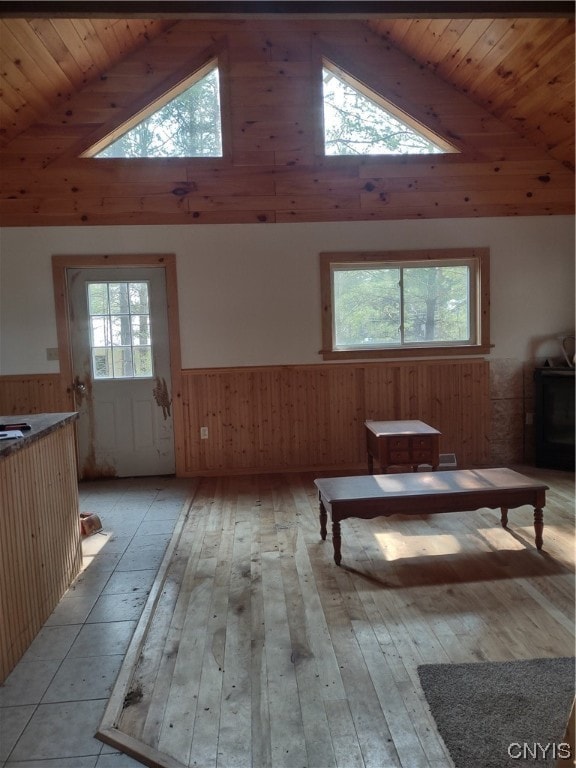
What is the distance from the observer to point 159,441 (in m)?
4.90

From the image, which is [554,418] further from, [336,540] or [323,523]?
[336,540]

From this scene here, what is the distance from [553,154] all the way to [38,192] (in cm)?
498

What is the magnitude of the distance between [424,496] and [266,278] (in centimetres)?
282

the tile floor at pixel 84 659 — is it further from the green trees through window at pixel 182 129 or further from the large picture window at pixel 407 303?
the green trees through window at pixel 182 129

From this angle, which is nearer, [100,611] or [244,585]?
[100,611]

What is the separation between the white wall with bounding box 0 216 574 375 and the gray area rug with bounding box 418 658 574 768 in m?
3.36

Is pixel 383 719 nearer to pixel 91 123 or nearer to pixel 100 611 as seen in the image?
pixel 100 611

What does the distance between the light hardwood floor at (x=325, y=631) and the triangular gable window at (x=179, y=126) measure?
348 cm

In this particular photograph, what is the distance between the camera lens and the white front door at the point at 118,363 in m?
4.75

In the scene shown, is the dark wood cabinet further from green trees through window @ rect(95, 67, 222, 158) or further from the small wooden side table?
green trees through window @ rect(95, 67, 222, 158)

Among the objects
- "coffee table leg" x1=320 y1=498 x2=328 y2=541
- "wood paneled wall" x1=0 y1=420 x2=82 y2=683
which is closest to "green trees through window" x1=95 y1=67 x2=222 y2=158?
"wood paneled wall" x1=0 y1=420 x2=82 y2=683

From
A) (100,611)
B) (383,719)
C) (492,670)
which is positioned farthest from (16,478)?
(492,670)

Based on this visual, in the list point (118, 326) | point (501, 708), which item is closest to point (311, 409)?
point (118, 326)

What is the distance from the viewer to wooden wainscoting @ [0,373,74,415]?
4.68 metres
